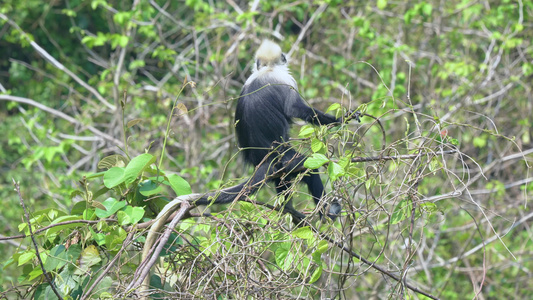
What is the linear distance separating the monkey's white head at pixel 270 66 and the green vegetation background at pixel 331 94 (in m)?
1.26

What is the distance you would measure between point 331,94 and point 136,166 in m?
5.83

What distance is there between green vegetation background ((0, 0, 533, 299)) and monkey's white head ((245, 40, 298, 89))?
49.7 inches

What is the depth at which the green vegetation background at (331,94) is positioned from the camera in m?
5.62

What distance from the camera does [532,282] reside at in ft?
22.8

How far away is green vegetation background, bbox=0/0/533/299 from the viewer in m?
5.62

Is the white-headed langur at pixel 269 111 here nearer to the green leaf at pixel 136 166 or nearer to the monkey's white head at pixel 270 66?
the monkey's white head at pixel 270 66

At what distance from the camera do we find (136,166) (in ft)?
6.97

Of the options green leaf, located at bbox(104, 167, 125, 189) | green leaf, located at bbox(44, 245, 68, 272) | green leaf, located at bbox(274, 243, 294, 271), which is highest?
green leaf, located at bbox(104, 167, 125, 189)

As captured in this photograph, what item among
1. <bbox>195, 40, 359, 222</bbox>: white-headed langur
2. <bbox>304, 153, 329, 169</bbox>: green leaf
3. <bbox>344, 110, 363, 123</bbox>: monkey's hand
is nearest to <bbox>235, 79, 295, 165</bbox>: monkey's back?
<bbox>195, 40, 359, 222</bbox>: white-headed langur

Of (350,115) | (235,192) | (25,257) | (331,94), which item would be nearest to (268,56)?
(235,192)

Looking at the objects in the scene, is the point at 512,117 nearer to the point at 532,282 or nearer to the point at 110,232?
the point at 532,282

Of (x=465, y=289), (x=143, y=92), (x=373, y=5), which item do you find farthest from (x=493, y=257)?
(x=143, y=92)

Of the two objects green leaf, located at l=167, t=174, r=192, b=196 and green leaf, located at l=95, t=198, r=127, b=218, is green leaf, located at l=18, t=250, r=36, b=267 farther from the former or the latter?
green leaf, located at l=167, t=174, r=192, b=196

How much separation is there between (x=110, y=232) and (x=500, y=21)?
545 cm
